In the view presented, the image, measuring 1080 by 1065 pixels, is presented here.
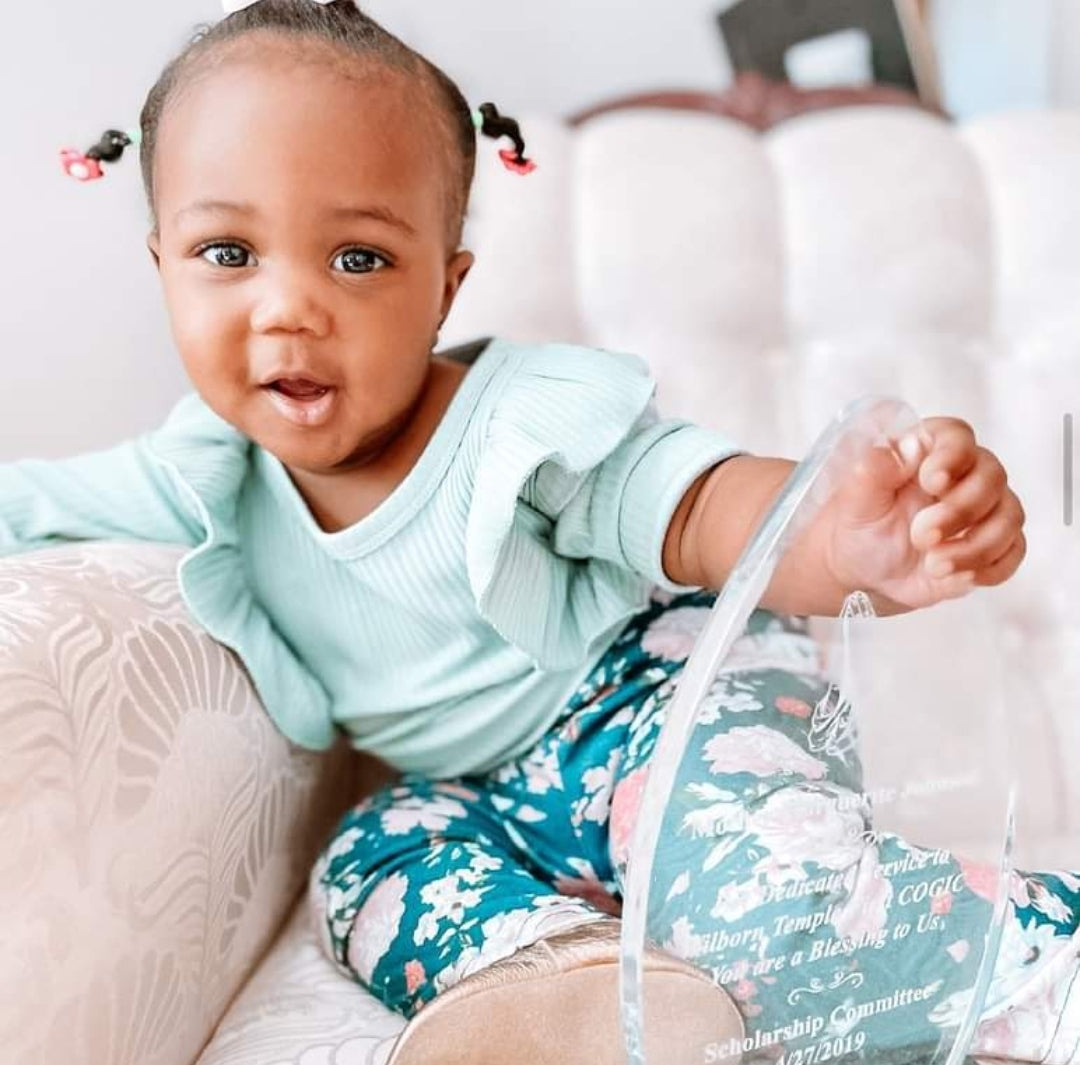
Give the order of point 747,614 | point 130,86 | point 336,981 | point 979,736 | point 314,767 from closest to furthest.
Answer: point 747,614
point 979,736
point 336,981
point 314,767
point 130,86

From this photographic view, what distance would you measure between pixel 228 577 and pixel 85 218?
425 millimetres

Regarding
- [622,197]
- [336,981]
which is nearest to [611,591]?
[336,981]

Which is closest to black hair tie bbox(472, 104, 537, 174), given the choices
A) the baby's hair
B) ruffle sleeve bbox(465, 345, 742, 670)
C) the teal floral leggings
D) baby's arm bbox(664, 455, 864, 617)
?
the baby's hair

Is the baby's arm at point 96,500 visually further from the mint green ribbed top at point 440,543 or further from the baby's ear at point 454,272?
the baby's ear at point 454,272

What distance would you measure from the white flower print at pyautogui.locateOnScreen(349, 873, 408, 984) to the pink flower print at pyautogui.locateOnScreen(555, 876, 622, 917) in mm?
103

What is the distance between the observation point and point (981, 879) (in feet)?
2.02

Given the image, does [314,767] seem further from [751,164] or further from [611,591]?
[751,164]

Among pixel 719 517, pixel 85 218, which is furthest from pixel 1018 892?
pixel 85 218

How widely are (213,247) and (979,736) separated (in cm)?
45

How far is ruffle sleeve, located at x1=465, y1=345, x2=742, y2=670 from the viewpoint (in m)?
0.75

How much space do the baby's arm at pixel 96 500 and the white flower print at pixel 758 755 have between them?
0.47m

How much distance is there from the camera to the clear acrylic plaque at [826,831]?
548 mm

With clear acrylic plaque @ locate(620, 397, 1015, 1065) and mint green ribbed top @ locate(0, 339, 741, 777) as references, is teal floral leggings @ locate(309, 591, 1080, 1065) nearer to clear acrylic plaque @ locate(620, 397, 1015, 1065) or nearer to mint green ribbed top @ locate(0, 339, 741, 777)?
clear acrylic plaque @ locate(620, 397, 1015, 1065)

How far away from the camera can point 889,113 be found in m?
1.19
